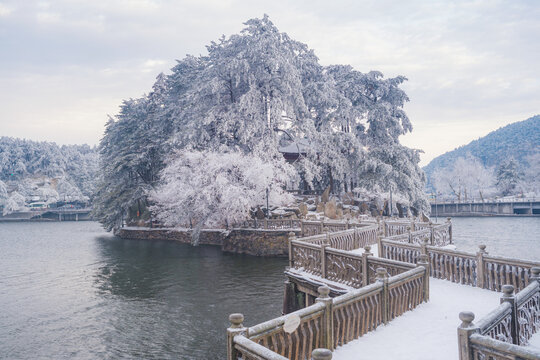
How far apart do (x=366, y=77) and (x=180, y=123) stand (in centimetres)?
2308

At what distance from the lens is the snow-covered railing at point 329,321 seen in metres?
4.84

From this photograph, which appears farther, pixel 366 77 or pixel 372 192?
pixel 366 77

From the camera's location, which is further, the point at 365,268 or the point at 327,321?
the point at 365,268

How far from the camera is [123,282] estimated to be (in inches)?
860

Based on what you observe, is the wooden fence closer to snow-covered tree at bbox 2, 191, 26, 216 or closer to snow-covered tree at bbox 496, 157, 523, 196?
snow-covered tree at bbox 2, 191, 26, 216

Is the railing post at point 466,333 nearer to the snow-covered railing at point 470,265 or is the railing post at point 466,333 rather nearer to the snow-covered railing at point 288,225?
the snow-covered railing at point 470,265

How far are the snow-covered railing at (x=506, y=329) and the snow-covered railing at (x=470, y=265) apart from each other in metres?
2.14

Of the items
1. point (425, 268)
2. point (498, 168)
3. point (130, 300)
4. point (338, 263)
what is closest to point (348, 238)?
point (338, 263)

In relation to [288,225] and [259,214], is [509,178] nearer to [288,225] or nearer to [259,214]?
[259,214]

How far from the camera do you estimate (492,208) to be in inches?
2822

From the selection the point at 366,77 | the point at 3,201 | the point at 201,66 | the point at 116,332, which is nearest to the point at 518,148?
the point at 366,77

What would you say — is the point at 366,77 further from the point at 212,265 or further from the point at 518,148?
the point at 518,148

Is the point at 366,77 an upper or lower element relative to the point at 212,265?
upper

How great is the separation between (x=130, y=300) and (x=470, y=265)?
15838 millimetres
